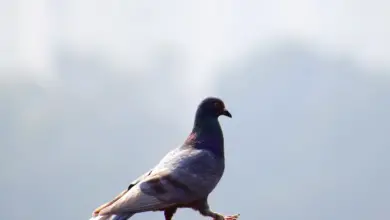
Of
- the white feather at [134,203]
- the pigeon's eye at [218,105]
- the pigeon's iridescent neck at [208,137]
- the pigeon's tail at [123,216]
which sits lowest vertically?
the pigeon's tail at [123,216]

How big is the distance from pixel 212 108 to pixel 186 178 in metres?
1.68

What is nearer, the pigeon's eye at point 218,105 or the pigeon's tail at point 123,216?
the pigeon's tail at point 123,216

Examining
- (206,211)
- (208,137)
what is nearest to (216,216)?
(206,211)

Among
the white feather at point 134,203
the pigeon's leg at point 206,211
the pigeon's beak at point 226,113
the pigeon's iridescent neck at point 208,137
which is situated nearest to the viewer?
the white feather at point 134,203

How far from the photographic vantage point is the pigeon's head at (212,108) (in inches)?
589

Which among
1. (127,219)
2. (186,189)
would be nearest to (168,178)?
(186,189)

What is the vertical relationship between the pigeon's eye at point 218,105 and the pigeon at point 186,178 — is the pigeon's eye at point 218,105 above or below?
above

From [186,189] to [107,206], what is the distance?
1742 mm

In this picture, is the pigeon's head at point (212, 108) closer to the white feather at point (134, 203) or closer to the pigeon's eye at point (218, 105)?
the pigeon's eye at point (218, 105)

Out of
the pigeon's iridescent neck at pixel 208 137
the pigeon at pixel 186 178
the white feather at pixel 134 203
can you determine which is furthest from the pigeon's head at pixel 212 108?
the white feather at pixel 134 203

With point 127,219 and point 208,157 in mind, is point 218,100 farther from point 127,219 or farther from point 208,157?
point 127,219

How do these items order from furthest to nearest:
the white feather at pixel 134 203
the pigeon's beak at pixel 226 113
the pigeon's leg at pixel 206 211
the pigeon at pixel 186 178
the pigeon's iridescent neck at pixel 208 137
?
1. the pigeon's beak at pixel 226 113
2. the pigeon's iridescent neck at pixel 208 137
3. the pigeon's leg at pixel 206 211
4. the pigeon at pixel 186 178
5. the white feather at pixel 134 203

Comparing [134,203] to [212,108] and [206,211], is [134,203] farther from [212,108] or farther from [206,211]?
[212,108]

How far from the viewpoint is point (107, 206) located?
12.8m
